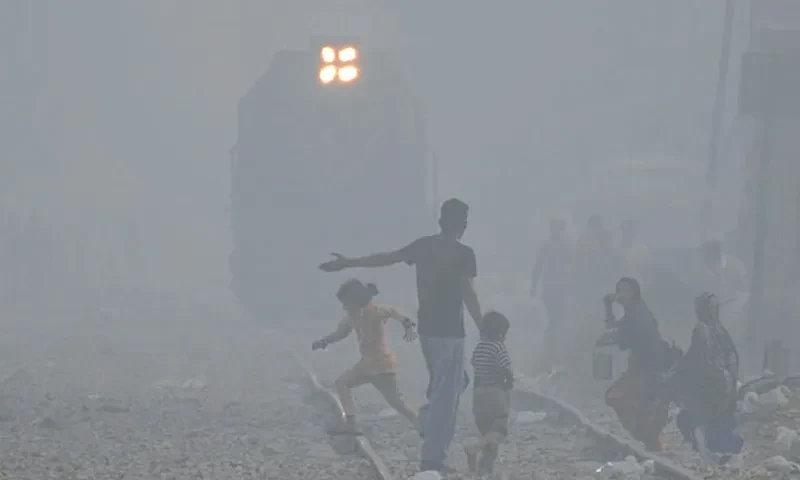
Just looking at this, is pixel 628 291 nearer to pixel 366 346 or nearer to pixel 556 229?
pixel 366 346

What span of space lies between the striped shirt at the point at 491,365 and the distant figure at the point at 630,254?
886cm

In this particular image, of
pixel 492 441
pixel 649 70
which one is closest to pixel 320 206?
pixel 492 441

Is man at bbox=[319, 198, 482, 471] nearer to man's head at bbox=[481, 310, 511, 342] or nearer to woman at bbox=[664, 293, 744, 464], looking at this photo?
man's head at bbox=[481, 310, 511, 342]

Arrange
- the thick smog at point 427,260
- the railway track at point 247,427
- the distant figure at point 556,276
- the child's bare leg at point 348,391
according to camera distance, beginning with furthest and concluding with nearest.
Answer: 1. the distant figure at point 556,276
2. the child's bare leg at point 348,391
3. the thick smog at point 427,260
4. the railway track at point 247,427

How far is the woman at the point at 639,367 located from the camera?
10.1 meters

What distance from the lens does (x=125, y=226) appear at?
51.9 metres

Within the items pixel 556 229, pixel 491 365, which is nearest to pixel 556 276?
pixel 556 229

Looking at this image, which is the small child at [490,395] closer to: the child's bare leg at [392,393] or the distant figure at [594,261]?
the child's bare leg at [392,393]

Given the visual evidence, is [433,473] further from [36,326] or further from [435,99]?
[435,99]

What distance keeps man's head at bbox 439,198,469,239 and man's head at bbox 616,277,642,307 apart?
188cm

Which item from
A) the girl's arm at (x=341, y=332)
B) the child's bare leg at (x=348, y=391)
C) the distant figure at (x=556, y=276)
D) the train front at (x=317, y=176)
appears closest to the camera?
the girl's arm at (x=341, y=332)

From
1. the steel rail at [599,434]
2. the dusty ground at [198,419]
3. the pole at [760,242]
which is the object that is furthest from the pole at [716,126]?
the steel rail at [599,434]

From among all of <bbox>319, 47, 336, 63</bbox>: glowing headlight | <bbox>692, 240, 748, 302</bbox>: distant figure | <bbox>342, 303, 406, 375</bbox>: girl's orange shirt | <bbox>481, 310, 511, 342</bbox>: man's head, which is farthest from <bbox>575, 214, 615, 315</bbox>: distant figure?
<bbox>481, 310, 511, 342</bbox>: man's head

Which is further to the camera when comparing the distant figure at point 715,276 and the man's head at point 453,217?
the distant figure at point 715,276
